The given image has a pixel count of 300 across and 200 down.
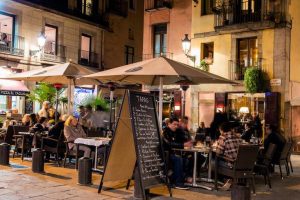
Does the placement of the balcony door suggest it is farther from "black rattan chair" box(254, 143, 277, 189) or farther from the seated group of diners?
the seated group of diners

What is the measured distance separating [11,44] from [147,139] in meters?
18.8

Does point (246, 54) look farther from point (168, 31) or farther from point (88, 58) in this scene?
point (88, 58)

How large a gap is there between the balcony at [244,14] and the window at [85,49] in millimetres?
10738

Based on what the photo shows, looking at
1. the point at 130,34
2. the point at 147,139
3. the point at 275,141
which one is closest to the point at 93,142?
the point at 147,139

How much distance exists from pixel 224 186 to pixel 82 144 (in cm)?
351

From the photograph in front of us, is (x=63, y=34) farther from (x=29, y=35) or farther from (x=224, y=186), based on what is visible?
(x=224, y=186)

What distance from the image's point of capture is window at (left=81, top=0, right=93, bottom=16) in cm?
2967

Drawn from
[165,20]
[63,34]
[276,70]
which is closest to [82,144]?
[276,70]

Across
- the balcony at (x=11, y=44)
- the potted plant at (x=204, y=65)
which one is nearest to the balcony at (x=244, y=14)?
the potted plant at (x=204, y=65)

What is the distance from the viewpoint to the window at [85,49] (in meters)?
29.6

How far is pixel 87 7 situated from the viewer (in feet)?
98.6

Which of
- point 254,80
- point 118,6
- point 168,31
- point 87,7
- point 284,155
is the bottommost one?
point 284,155

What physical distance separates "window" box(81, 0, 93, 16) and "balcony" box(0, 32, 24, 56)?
6142 mm

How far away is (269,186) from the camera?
9312mm
